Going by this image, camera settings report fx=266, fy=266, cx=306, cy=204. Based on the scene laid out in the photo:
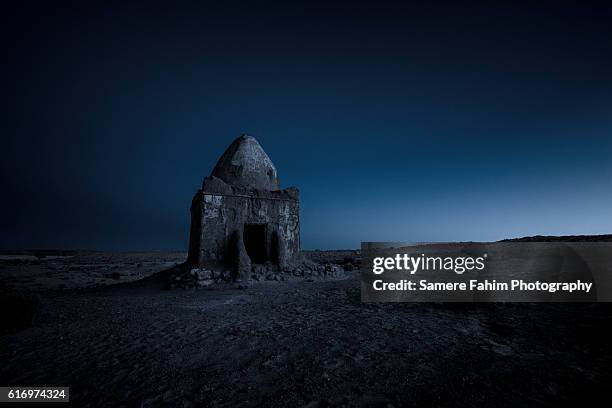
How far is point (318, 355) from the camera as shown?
3.42 m

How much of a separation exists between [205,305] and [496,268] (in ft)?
29.6

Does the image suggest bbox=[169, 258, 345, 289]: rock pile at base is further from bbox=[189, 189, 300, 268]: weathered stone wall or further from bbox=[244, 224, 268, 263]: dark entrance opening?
bbox=[244, 224, 268, 263]: dark entrance opening

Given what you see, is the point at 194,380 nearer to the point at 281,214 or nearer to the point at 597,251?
the point at 281,214

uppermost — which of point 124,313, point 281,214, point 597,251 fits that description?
point 281,214

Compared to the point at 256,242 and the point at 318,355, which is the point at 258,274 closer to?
the point at 256,242

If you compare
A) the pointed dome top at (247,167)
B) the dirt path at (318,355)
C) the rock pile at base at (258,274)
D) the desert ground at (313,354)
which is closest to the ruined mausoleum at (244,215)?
the pointed dome top at (247,167)

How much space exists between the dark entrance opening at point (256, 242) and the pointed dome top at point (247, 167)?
185 centimetres

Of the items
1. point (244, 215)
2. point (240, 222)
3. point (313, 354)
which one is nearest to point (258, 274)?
point (240, 222)

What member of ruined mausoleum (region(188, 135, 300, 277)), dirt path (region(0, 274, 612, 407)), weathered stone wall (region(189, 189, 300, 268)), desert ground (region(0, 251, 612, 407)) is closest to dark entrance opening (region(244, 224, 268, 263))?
ruined mausoleum (region(188, 135, 300, 277))

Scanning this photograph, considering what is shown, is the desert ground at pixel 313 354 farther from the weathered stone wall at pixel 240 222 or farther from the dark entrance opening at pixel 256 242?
the dark entrance opening at pixel 256 242

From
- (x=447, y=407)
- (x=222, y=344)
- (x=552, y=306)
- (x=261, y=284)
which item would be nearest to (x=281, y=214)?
(x=261, y=284)

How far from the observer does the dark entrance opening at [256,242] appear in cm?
1114

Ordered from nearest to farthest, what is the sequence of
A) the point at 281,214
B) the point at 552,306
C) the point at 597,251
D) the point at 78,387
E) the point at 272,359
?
the point at 78,387 < the point at 272,359 < the point at 552,306 < the point at 597,251 < the point at 281,214

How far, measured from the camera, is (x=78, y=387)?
2.73m
